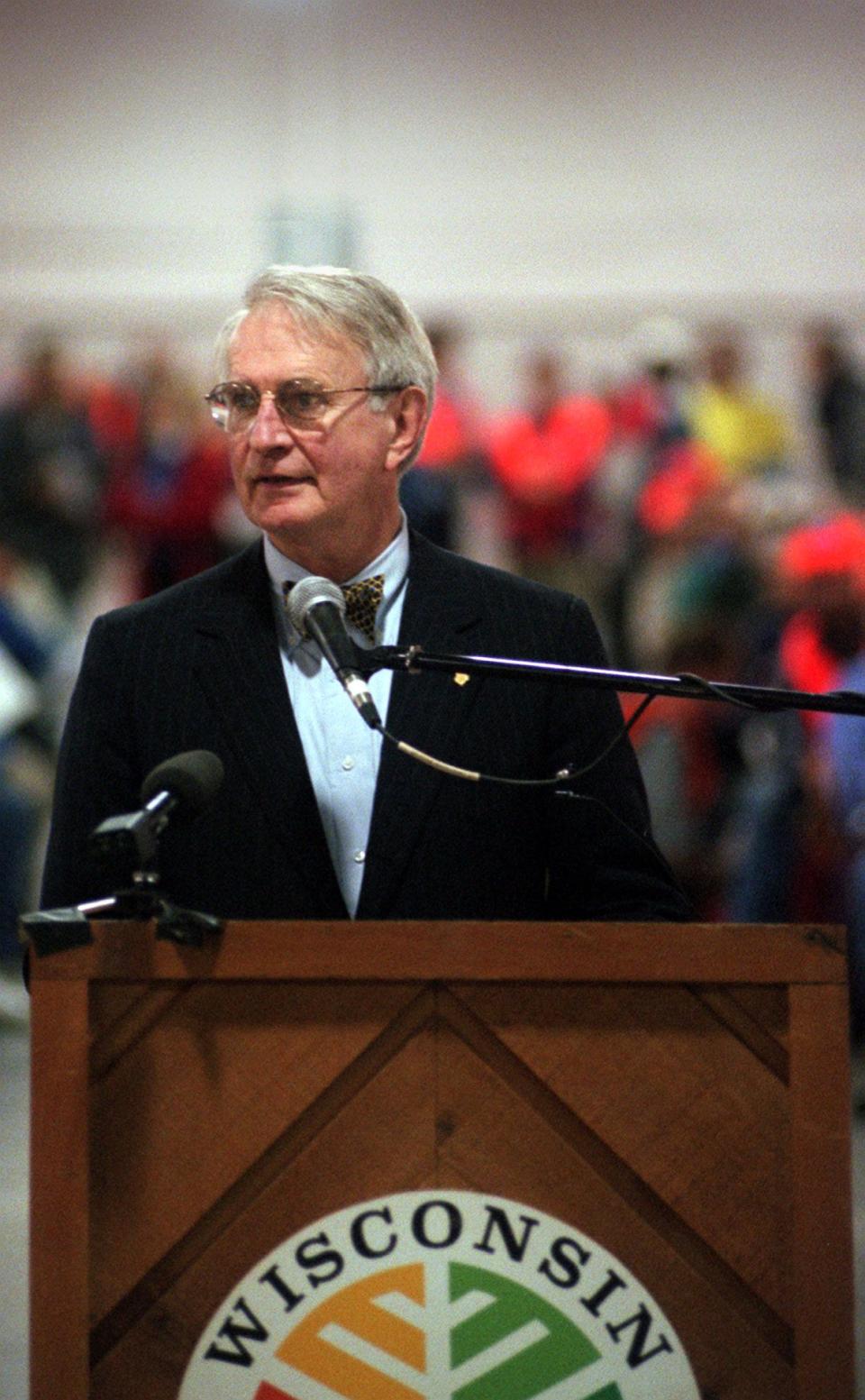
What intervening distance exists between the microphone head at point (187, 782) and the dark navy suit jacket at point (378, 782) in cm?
55

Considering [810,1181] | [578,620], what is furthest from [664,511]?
[810,1181]

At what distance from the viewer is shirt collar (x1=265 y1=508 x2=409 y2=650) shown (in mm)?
2988

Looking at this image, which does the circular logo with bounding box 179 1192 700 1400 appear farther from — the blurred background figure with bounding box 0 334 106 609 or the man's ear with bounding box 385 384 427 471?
the blurred background figure with bounding box 0 334 106 609

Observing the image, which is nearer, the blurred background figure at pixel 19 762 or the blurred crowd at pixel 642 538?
the blurred crowd at pixel 642 538

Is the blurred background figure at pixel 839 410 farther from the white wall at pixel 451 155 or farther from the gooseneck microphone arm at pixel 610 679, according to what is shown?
the gooseneck microphone arm at pixel 610 679

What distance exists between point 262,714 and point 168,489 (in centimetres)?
816

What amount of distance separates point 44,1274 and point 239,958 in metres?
0.38

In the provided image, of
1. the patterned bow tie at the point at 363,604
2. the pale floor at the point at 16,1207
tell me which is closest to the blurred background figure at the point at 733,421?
the pale floor at the point at 16,1207

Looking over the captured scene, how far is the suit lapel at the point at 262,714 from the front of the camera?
277cm

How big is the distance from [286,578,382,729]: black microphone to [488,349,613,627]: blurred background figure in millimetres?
8645

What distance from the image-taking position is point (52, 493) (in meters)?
11.6

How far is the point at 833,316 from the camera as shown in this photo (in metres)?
14.5

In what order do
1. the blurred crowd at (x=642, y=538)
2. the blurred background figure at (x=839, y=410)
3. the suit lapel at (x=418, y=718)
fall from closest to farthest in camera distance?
the suit lapel at (x=418, y=718)
the blurred crowd at (x=642, y=538)
the blurred background figure at (x=839, y=410)

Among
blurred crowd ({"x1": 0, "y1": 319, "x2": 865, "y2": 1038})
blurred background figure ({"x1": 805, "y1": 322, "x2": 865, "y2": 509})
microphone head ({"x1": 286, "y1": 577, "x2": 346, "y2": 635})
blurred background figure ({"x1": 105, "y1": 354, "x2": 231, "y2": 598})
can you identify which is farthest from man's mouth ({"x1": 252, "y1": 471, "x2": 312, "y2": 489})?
blurred background figure ({"x1": 805, "y1": 322, "x2": 865, "y2": 509})
